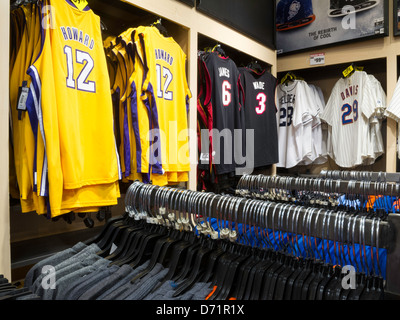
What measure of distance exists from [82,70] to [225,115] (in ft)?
3.22

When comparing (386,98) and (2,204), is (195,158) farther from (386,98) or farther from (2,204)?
(386,98)

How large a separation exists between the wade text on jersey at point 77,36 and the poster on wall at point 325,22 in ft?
6.24

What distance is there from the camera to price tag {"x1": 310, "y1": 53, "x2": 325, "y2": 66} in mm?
2490

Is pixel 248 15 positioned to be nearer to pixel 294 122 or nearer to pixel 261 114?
pixel 261 114

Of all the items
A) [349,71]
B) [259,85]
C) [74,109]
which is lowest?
[74,109]

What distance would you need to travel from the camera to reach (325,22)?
95.6 inches

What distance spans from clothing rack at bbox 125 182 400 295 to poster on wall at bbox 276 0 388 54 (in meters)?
2.17

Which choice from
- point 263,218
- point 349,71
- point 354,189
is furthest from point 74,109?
point 349,71

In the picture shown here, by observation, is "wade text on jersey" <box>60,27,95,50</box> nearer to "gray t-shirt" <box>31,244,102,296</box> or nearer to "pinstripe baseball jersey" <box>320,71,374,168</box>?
"gray t-shirt" <box>31,244,102,296</box>

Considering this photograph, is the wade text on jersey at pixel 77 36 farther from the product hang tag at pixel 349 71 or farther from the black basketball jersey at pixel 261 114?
the product hang tag at pixel 349 71

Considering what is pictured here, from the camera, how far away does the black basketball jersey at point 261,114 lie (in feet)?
7.41

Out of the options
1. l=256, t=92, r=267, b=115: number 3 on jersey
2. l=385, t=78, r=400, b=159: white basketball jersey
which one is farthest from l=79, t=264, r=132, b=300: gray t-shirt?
l=385, t=78, r=400, b=159: white basketball jersey
